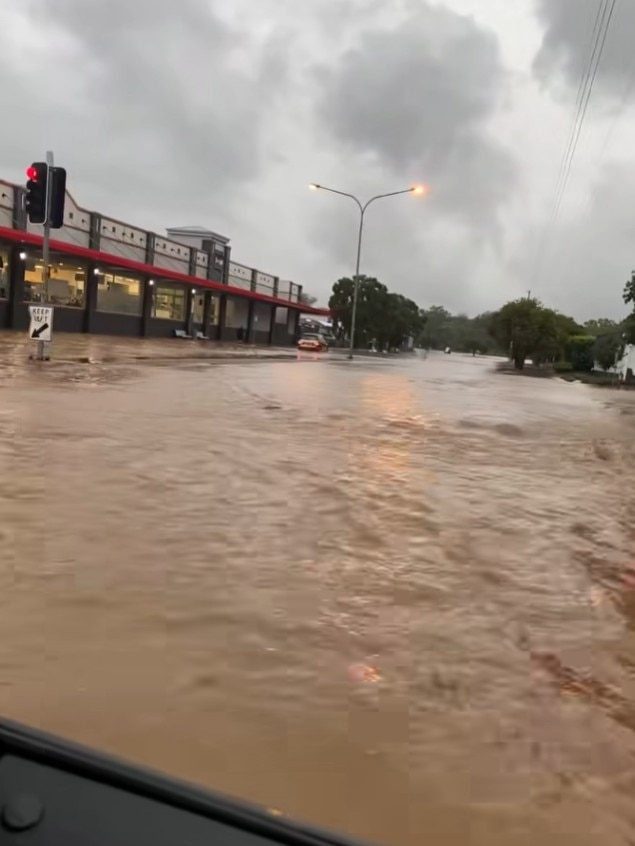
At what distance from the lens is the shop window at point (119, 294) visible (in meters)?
40.0

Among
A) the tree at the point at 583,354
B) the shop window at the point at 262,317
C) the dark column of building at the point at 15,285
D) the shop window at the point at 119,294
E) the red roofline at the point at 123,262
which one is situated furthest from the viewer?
the tree at the point at 583,354

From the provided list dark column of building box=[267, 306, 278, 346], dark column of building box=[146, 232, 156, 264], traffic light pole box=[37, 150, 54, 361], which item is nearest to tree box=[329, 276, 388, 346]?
dark column of building box=[267, 306, 278, 346]

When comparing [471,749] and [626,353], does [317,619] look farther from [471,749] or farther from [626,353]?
[626,353]

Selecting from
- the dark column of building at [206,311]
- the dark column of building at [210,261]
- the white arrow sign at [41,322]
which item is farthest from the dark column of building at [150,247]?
the white arrow sign at [41,322]

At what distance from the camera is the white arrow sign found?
49.8 feet

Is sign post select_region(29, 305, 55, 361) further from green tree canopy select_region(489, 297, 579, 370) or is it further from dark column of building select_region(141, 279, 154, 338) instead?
green tree canopy select_region(489, 297, 579, 370)

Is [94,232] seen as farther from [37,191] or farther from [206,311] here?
[37,191]

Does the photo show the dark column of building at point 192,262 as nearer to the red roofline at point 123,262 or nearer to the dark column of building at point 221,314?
the red roofline at point 123,262

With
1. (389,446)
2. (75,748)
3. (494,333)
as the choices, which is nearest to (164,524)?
(75,748)

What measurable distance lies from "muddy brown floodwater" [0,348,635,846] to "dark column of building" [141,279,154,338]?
3760cm

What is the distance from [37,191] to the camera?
14680 mm

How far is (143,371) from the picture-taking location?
16.2 meters

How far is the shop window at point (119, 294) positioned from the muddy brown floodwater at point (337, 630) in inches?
1351

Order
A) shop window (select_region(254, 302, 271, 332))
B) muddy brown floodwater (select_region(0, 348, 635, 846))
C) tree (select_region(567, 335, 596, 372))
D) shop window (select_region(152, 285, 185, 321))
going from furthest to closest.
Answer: tree (select_region(567, 335, 596, 372)) → shop window (select_region(254, 302, 271, 332)) → shop window (select_region(152, 285, 185, 321)) → muddy brown floodwater (select_region(0, 348, 635, 846))
